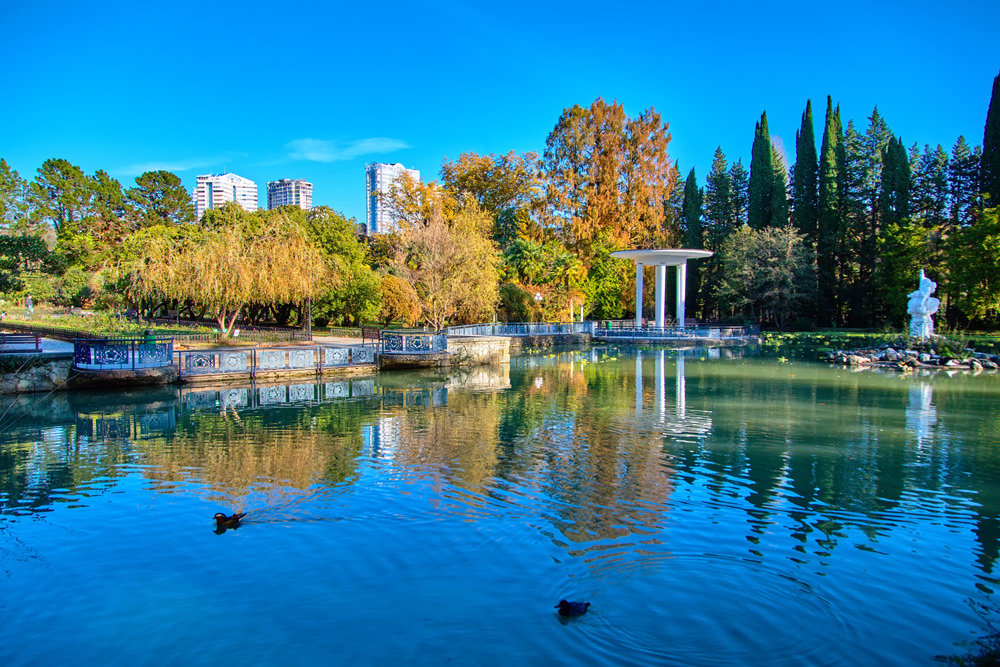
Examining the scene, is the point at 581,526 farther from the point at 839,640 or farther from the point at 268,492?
the point at 268,492

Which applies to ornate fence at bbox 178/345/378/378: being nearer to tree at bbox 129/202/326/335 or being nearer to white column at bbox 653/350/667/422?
tree at bbox 129/202/326/335

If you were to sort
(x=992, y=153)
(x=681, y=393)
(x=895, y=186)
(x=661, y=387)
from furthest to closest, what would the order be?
(x=895, y=186) → (x=992, y=153) → (x=661, y=387) → (x=681, y=393)

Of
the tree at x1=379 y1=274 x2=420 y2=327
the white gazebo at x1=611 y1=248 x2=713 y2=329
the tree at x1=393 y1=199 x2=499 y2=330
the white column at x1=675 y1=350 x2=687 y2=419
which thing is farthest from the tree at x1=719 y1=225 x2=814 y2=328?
the tree at x1=379 y1=274 x2=420 y2=327

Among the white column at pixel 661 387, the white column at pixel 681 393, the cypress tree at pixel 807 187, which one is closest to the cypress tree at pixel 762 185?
the cypress tree at pixel 807 187

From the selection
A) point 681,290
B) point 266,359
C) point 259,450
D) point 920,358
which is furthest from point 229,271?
point 920,358

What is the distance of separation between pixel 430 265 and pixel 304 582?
28.3 metres

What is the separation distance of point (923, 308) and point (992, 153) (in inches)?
623

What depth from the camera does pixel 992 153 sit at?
41.5 m

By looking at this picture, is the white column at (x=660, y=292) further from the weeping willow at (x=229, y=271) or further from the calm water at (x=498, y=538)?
the calm water at (x=498, y=538)

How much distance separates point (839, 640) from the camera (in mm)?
5586

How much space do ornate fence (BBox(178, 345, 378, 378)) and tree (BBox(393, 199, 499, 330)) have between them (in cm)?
922

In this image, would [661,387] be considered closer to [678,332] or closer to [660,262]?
[678,332]

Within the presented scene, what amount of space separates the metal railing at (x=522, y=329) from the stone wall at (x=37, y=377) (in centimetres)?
1546

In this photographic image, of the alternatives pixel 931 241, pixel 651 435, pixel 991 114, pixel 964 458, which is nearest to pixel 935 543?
pixel 964 458
